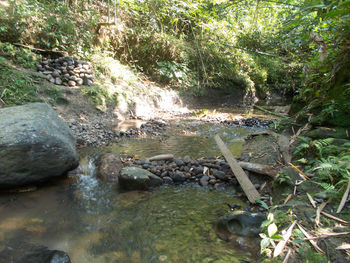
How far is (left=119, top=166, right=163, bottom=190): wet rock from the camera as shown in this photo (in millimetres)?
3209

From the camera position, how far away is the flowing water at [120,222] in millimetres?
1991

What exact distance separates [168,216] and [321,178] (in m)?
1.76

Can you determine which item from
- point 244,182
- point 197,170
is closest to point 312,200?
point 244,182

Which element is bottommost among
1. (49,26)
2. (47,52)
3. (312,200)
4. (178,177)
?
(178,177)

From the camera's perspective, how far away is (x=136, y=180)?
3.20 metres

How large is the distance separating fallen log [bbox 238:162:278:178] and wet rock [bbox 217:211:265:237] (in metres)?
0.97

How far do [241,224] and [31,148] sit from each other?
290cm

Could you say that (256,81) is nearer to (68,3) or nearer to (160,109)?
(160,109)

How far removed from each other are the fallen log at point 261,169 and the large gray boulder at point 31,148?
278cm

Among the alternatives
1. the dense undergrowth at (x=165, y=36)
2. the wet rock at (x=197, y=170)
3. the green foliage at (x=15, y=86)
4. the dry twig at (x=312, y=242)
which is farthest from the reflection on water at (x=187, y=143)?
the dry twig at (x=312, y=242)

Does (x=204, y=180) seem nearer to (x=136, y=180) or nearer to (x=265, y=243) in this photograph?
(x=136, y=180)

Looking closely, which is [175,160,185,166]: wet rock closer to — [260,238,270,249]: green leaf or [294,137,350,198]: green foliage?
[294,137,350,198]: green foliage

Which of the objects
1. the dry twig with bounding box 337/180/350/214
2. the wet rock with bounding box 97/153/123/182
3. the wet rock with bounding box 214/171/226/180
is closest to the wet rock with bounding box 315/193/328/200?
the dry twig with bounding box 337/180/350/214

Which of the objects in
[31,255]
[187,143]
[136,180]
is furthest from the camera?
[187,143]
